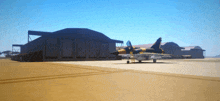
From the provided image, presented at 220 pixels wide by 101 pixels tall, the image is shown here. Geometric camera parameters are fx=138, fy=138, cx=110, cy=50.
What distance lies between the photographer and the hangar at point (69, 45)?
153 ft

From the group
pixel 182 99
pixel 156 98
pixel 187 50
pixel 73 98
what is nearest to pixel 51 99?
pixel 73 98

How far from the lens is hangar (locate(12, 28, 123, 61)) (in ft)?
153

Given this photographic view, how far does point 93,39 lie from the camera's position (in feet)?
181

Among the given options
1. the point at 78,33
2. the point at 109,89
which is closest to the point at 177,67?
the point at 109,89

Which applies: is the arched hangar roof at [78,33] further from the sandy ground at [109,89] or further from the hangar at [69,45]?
the sandy ground at [109,89]

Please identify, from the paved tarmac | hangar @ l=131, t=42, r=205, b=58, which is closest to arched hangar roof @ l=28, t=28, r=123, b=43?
the paved tarmac

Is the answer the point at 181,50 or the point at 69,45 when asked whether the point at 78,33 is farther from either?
the point at 181,50

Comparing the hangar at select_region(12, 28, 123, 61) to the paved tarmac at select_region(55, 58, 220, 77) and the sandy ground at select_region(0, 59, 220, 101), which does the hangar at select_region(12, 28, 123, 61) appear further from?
the sandy ground at select_region(0, 59, 220, 101)

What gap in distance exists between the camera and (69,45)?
50.8 m

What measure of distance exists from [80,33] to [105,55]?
571 inches

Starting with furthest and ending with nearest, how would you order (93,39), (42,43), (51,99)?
(93,39) → (42,43) → (51,99)

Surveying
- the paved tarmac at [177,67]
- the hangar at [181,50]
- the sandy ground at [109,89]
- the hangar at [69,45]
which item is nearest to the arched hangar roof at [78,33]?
the hangar at [69,45]

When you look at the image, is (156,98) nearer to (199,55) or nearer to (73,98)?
(73,98)

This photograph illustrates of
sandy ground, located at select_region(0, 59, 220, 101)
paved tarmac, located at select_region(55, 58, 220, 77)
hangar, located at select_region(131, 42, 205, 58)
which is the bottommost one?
paved tarmac, located at select_region(55, 58, 220, 77)
